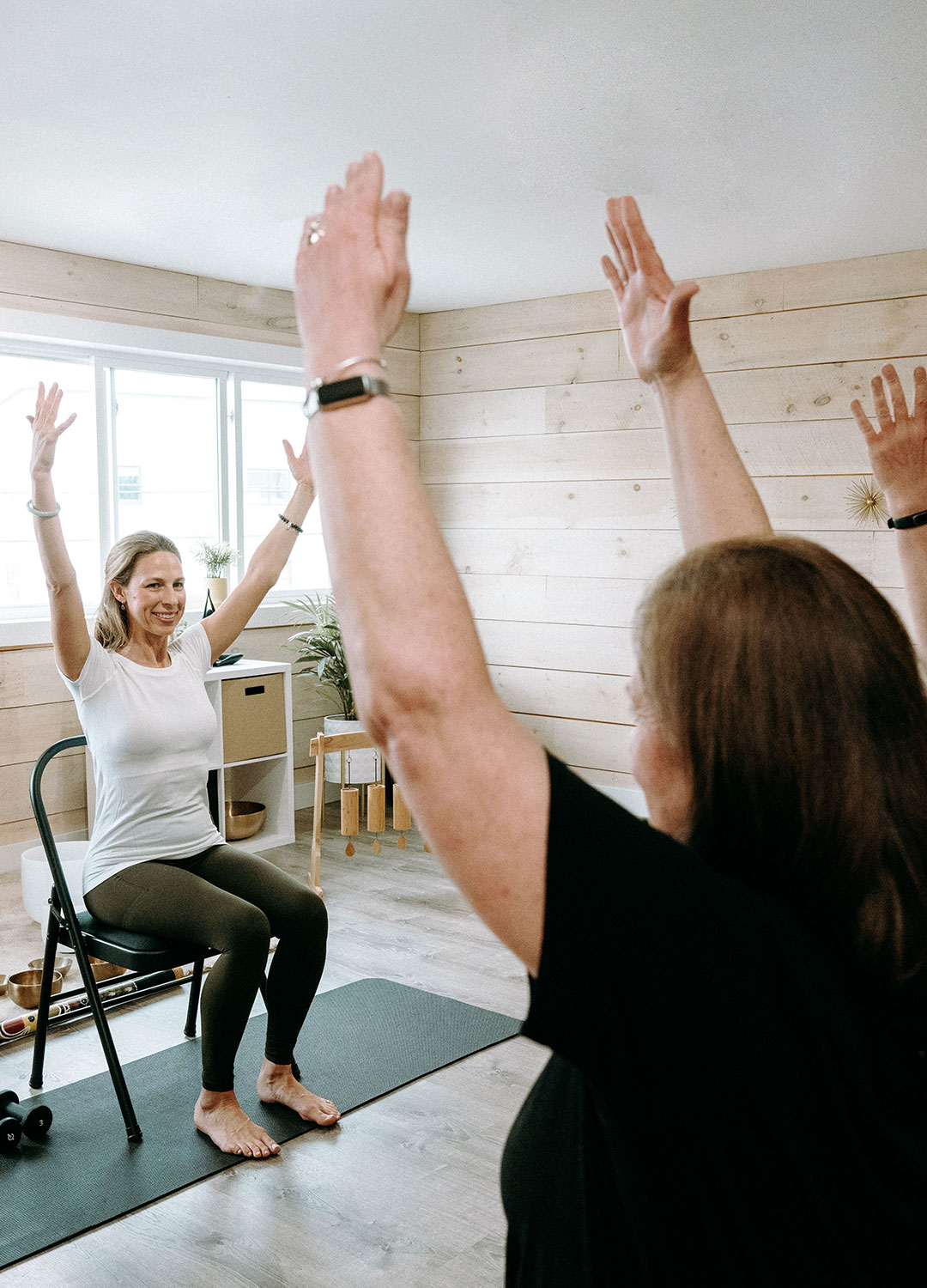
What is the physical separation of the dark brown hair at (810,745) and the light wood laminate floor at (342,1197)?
1710mm

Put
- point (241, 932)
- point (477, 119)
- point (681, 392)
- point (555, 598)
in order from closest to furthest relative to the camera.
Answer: point (681, 392) < point (241, 932) < point (477, 119) < point (555, 598)

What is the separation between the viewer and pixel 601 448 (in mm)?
5223

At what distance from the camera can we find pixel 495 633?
18.6ft

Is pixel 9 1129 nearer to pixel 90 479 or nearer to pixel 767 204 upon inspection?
pixel 90 479

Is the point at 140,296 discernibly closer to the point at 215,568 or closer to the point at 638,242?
the point at 215,568

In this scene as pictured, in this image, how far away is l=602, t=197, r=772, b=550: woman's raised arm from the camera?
0.98 m

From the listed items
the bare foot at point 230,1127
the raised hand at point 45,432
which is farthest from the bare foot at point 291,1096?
the raised hand at point 45,432

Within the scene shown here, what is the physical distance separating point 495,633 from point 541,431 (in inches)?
40.4

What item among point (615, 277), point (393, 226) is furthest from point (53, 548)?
point (393, 226)

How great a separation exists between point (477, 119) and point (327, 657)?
275 centimetres

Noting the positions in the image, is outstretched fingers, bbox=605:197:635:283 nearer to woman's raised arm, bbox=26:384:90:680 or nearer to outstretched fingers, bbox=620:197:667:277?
outstretched fingers, bbox=620:197:667:277

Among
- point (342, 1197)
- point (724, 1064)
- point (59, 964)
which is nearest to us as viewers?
point (724, 1064)

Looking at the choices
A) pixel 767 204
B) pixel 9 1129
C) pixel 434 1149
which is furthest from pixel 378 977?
pixel 767 204

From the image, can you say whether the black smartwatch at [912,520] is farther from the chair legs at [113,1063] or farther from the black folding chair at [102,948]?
the chair legs at [113,1063]
